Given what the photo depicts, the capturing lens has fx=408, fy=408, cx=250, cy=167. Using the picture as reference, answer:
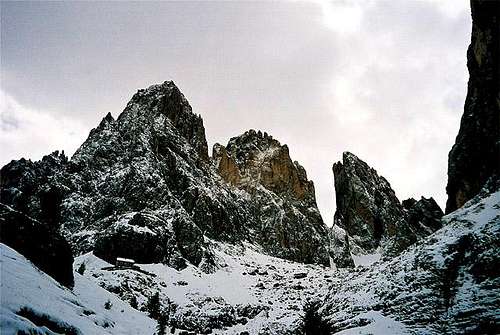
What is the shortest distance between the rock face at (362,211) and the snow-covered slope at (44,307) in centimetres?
8247

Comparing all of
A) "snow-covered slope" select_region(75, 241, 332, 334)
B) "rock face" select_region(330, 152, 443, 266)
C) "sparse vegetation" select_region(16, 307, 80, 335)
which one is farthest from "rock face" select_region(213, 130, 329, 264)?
"sparse vegetation" select_region(16, 307, 80, 335)

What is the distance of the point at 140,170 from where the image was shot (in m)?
76.8

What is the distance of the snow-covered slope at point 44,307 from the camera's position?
10.7 meters

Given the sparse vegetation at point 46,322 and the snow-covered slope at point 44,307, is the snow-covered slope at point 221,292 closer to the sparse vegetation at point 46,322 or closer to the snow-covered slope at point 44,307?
the snow-covered slope at point 44,307

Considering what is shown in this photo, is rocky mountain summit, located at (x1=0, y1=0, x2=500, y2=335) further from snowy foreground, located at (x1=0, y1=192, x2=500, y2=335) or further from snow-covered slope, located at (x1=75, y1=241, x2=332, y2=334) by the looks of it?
snow-covered slope, located at (x1=75, y1=241, x2=332, y2=334)

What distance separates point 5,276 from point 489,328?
20.5m

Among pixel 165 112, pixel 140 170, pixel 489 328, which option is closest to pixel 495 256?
pixel 489 328

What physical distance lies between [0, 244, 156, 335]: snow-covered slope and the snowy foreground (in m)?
0.04

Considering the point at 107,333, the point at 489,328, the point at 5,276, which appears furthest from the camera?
the point at 489,328

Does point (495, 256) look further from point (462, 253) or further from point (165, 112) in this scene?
point (165, 112)

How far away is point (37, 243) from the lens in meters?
18.3

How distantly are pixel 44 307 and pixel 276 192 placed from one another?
102 meters

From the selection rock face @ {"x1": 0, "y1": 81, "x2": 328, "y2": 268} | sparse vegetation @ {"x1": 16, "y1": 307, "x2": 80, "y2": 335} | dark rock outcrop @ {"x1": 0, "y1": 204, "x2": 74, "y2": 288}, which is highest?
rock face @ {"x1": 0, "y1": 81, "x2": 328, "y2": 268}

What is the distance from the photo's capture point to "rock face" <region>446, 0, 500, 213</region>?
42.8 meters
